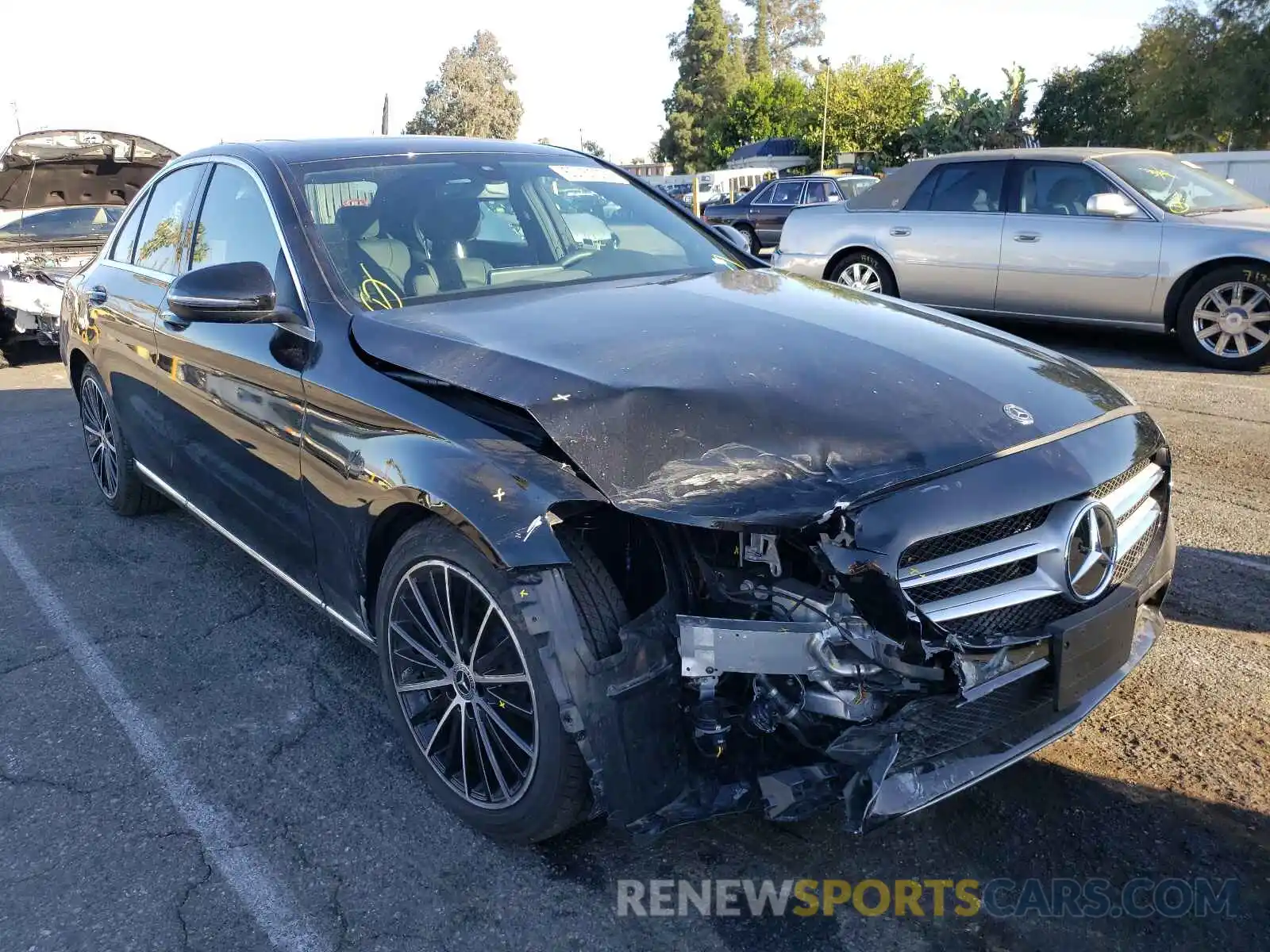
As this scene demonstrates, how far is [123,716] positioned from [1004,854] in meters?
2.75

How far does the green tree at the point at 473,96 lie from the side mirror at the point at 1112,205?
173 ft

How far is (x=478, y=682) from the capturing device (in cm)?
248

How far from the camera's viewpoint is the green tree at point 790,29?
8456 centimetres

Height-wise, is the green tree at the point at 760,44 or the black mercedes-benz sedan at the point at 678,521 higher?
the green tree at the point at 760,44

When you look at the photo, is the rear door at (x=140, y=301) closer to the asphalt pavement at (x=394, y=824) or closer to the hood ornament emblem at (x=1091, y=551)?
the asphalt pavement at (x=394, y=824)

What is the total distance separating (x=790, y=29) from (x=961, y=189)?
279 feet

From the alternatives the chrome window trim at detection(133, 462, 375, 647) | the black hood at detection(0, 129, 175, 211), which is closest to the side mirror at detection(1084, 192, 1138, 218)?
the chrome window trim at detection(133, 462, 375, 647)

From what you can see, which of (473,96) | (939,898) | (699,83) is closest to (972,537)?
(939,898)

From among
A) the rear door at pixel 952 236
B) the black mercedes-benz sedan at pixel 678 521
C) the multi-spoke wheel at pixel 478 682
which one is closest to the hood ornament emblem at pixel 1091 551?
the black mercedes-benz sedan at pixel 678 521

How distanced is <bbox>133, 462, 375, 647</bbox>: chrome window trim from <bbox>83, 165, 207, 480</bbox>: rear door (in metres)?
0.07

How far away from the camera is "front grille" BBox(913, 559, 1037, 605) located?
211 centimetres

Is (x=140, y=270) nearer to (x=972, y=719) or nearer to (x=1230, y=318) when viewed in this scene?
(x=972, y=719)

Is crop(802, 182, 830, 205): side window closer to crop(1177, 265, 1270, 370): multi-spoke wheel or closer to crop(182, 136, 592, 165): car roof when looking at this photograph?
crop(1177, 265, 1270, 370): multi-spoke wheel

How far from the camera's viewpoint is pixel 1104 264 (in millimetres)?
7828
